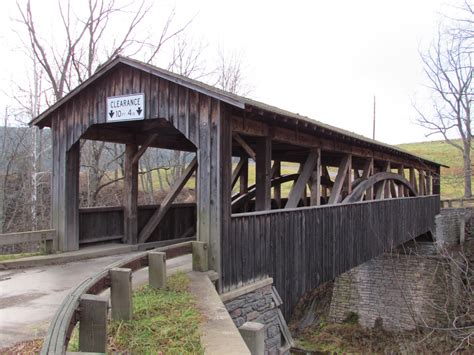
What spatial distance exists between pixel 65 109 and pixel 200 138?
3.19 metres

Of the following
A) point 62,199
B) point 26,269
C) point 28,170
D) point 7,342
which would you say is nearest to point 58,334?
point 7,342

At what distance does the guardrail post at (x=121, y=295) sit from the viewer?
3.52 m

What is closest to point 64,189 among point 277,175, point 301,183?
point 301,183

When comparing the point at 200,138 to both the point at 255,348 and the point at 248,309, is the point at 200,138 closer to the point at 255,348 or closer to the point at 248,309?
the point at 248,309

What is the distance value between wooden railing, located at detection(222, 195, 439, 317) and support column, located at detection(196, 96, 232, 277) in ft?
0.53

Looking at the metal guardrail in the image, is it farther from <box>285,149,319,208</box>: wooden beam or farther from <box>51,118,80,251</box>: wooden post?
<box>285,149,319,208</box>: wooden beam

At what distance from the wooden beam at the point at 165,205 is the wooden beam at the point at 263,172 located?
202 centimetres

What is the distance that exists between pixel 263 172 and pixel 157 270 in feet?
10.7

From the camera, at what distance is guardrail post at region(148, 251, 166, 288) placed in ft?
15.1

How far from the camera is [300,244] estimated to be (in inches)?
314

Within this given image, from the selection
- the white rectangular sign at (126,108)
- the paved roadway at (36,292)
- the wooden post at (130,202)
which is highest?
the white rectangular sign at (126,108)

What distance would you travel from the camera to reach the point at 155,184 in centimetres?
3297

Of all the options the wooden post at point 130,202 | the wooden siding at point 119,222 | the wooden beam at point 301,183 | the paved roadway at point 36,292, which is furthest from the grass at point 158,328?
the wooden post at point 130,202

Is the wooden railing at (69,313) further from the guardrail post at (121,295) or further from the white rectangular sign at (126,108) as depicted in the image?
the white rectangular sign at (126,108)
